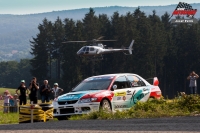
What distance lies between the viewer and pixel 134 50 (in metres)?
106

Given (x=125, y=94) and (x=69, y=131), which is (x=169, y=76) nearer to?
(x=125, y=94)

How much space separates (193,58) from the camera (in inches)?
4370

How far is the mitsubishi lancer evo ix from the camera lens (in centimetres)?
1847

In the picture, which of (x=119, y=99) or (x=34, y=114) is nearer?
(x=34, y=114)

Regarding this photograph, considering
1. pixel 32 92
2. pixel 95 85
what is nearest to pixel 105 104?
pixel 95 85

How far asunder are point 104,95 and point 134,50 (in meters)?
87.8

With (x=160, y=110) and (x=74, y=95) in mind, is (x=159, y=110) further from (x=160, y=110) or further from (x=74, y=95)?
(x=74, y=95)

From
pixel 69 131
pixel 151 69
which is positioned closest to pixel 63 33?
pixel 151 69

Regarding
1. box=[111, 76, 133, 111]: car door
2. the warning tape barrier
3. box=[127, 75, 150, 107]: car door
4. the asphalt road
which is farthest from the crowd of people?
the asphalt road

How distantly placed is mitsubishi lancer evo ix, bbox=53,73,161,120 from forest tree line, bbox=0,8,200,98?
81.5 meters

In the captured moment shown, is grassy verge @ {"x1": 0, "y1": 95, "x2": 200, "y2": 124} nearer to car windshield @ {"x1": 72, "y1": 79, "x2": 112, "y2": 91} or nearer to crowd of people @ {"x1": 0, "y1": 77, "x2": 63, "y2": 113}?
car windshield @ {"x1": 72, "y1": 79, "x2": 112, "y2": 91}

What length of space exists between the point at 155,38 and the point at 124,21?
6.13 meters

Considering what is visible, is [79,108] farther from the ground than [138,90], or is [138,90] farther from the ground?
[138,90]

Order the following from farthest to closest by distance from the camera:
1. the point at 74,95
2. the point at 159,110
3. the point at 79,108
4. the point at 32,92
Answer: the point at 32,92, the point at 74,95, the point at 79,108, the point at 159,110
